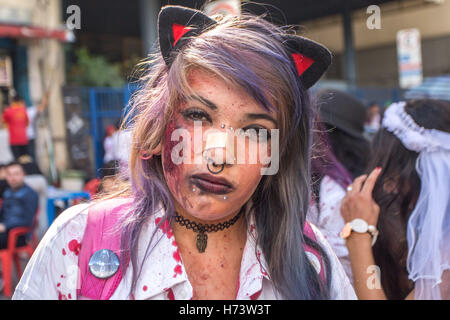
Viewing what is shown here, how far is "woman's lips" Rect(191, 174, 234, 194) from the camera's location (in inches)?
38.4

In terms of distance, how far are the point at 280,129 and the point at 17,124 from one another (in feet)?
24.5

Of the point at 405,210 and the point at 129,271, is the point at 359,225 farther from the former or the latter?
the point at 129,271

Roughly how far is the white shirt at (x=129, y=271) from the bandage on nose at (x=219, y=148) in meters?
0.25

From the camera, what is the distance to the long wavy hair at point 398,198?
1.76 meters

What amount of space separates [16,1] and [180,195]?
28.1 feet

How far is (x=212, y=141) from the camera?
0.97 meters

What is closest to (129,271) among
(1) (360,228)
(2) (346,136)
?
(1) (360,228)

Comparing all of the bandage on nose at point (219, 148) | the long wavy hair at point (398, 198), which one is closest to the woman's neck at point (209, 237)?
the bandage on nose at point (219, 148)

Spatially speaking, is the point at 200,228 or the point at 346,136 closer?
the point at 200,228

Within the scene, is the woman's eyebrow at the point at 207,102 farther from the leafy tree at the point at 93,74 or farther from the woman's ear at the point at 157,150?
the leafy tree at the point at 93,74

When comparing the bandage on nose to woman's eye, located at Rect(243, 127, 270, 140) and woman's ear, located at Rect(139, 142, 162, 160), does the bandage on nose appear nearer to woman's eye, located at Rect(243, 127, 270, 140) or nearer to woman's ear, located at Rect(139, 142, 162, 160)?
woman's eye, located at Rect(243, 127, 270, 140)

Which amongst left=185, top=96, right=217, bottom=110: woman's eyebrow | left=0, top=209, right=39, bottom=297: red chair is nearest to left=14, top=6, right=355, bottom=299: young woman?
left=185, top=96, right=217, bottom=110: woman's eyebrow
